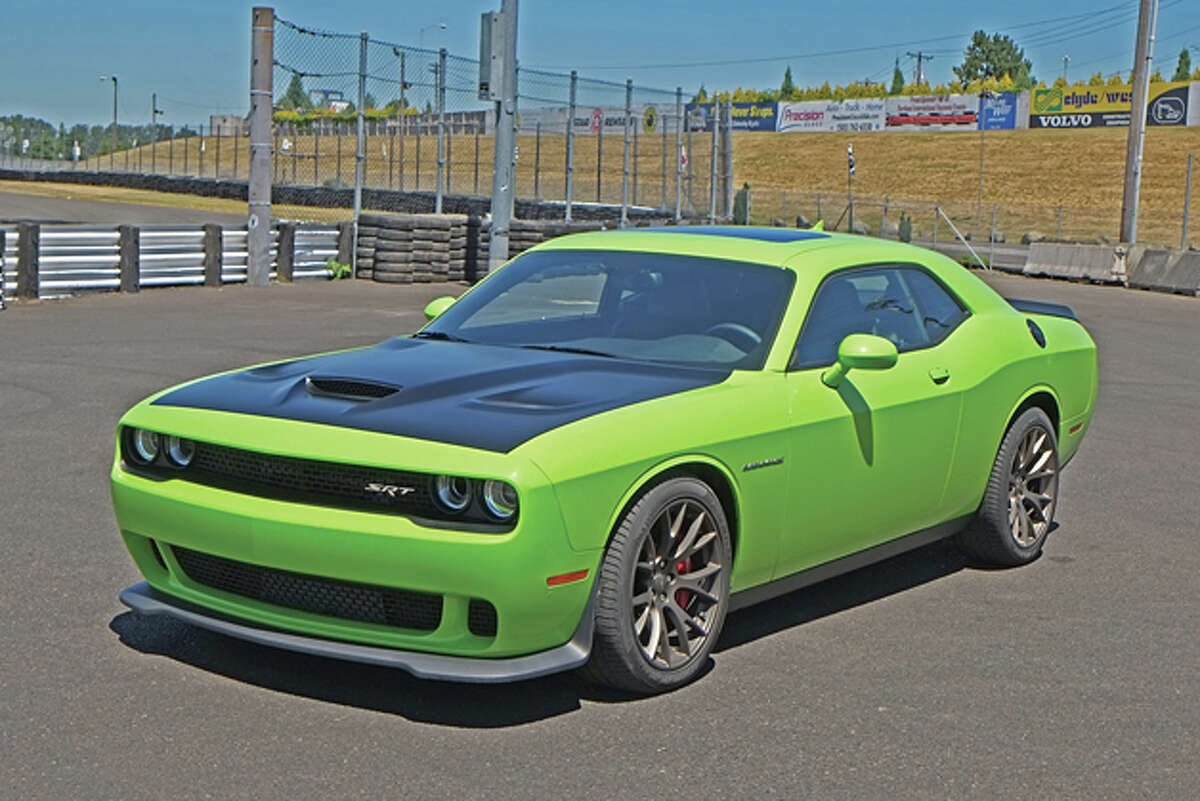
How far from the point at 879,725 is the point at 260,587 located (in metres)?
1.87

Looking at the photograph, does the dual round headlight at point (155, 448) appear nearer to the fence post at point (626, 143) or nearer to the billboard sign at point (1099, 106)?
the fence post at point (626, 143)

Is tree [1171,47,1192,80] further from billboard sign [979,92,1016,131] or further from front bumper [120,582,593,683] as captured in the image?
front bumper [120,582,593,683]

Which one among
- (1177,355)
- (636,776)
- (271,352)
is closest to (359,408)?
(636,776)

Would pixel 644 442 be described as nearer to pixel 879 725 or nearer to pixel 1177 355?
pixel 879 725

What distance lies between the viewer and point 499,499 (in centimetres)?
442

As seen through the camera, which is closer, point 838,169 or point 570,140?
point 570,140

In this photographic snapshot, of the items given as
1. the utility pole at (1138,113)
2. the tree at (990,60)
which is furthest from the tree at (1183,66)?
the utility pole at (1138,113)

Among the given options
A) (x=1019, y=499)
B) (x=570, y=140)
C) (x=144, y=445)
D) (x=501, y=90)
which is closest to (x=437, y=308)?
(x=144, y=445)

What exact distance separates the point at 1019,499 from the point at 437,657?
10.8 ft

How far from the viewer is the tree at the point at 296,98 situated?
2317 cm

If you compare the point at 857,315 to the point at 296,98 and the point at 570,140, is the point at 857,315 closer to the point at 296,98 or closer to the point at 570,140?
the point at 296,98

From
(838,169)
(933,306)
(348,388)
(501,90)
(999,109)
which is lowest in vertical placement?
(348,388)

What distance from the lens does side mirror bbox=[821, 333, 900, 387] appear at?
17.8 ft

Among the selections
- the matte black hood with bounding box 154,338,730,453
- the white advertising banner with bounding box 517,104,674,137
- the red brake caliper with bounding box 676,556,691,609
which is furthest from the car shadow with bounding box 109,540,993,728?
the white advertising banner with bounding box 517,104,674,137
